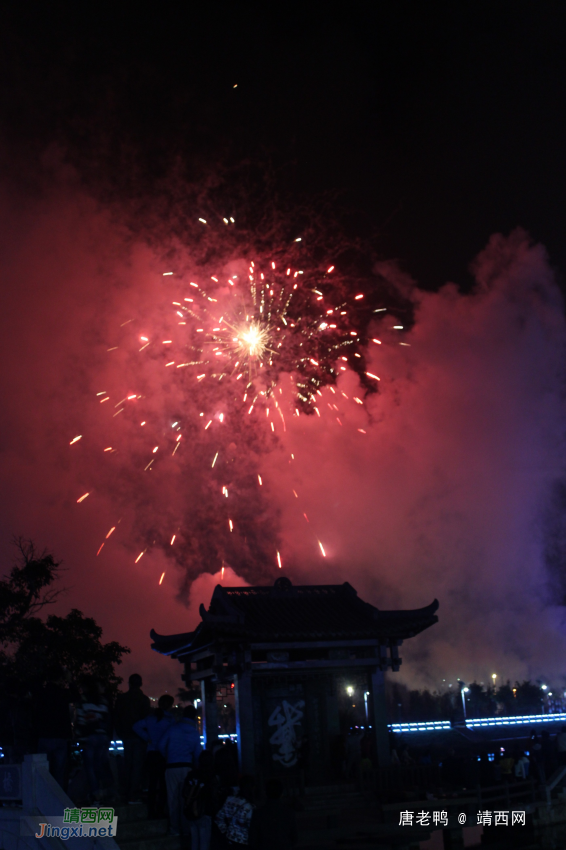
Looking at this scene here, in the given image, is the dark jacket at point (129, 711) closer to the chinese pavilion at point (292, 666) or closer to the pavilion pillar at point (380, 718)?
the chinese pavilion at point (292, 666)

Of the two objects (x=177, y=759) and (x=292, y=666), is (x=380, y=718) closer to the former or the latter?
(x=292, y=666)

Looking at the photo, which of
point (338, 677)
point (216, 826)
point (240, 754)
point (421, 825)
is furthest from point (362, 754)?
point (216, 826)

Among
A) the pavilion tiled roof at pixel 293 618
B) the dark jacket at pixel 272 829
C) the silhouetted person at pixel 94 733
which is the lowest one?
the dark jacket at pixel 272 829

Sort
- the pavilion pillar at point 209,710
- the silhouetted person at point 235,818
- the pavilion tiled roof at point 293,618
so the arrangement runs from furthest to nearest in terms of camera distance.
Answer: the pavilion pillar at point 209,710 < the pavilion tiled roof at point 293,618 < the silhouetted person at point 235,818

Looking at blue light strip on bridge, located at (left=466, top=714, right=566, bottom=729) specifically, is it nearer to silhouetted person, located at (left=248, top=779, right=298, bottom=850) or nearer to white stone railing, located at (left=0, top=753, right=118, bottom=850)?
white stone railing, located at (left=0, top=753, right=118, bottom=850)

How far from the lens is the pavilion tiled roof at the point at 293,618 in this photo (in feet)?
60.4

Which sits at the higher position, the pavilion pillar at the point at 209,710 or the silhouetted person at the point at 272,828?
the pavilion pillar at the point at 209,710

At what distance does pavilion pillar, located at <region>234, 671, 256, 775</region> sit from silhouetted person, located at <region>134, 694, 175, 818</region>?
6.94 m

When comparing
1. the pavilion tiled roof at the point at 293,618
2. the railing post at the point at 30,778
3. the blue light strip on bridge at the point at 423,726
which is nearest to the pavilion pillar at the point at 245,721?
the pavilion tiled roof at the point at 293,618

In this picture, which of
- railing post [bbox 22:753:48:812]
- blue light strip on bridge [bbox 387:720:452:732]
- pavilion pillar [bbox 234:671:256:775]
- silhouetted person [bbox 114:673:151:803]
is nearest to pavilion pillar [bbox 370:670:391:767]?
pavilion pillar [bbox 234:671:256:775]

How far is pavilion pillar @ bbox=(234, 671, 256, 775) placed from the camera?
17.5 metres

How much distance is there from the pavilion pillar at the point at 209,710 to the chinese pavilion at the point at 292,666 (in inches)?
1.2

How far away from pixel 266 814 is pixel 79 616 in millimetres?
18978

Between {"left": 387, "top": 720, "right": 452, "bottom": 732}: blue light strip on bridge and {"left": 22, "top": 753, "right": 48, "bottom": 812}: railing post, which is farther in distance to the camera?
{"left": 387, "top": 720, "right": 452, "bottom": 732}: blue light strip on bridge
